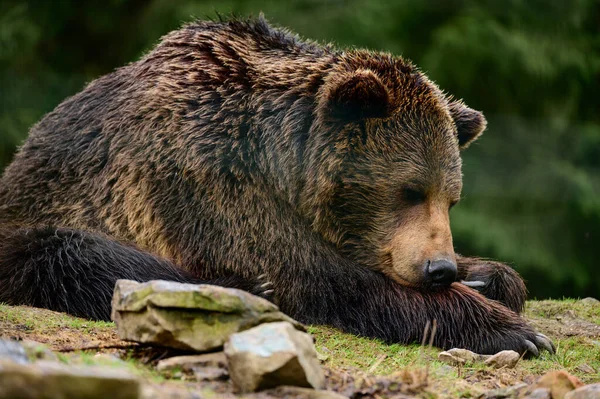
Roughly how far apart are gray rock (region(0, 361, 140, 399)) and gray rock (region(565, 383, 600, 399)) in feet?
6.13

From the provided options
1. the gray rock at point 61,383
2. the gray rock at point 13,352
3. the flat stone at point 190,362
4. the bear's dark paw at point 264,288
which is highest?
the gray rock at point 61,383

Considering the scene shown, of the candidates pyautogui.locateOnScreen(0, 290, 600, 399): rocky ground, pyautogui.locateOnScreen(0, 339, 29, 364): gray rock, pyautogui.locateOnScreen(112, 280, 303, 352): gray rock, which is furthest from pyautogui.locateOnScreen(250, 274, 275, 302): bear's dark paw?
pyautogui.locateOnScreen(0, 339, 29, 364): gray rock

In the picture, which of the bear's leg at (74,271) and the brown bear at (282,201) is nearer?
the bear's leg at (74,271)

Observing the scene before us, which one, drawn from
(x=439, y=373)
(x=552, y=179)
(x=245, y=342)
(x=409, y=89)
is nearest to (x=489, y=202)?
(x=552, y=179)

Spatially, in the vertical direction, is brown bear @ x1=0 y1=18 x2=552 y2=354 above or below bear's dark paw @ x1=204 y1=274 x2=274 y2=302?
above

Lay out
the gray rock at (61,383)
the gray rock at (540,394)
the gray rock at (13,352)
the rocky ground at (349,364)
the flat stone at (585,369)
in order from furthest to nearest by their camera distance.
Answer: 1. the flat stone at (585,369)
2. the gray rock at (540,394)
3. the rocky ground at (349,364)
4. the gray rock at (13,352)
5. the gray rock at (61,383)

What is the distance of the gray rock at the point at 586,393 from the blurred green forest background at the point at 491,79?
22.2ft

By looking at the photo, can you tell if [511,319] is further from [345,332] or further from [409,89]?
[409,89]

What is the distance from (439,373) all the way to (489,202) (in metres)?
6.78

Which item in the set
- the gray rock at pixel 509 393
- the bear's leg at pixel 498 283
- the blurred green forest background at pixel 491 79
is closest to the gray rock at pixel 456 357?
the gray rock at pixel 509 393

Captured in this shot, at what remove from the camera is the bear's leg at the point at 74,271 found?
4.79m

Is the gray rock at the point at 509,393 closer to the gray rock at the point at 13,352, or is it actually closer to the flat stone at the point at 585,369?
the flat stone at the point at 585,369

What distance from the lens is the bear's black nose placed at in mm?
4844

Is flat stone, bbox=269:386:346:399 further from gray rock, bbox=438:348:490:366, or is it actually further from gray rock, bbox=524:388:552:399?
gray rock, bbox=438:348:490:366
